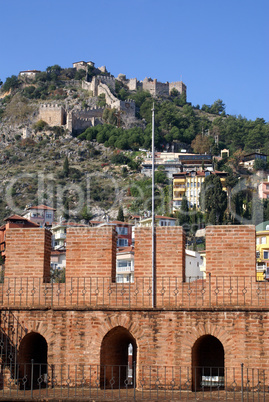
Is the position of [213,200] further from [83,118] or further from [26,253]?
[26,253]

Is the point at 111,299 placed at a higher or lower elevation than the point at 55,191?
lower

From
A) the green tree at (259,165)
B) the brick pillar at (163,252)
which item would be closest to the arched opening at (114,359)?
the brick pillar at (163,252)

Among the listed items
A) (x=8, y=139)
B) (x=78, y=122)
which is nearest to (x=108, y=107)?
(x=78, y=122)

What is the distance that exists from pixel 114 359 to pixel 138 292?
4.60 ft

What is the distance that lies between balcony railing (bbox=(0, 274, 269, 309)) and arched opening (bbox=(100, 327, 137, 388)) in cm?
65

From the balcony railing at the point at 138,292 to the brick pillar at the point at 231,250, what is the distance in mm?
144

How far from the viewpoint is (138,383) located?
44.7ft

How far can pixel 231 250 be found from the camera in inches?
545

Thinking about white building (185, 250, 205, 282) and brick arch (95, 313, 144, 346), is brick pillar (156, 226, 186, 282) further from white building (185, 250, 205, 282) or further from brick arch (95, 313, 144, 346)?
white building (185, 250, 205, 282)

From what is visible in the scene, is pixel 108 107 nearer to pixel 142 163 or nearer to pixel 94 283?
pixel 142 163

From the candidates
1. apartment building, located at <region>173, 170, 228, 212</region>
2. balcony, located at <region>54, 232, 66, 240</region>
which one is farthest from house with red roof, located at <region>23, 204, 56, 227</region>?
apartment building, located at <region>173, 170, 228, 212</region>

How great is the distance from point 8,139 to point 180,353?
18181 centimetres

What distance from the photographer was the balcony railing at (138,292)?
1369 cm

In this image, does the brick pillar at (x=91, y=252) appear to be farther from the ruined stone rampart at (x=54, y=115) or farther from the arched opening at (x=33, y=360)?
the ruined stone rampart at (x=54, y=115)
